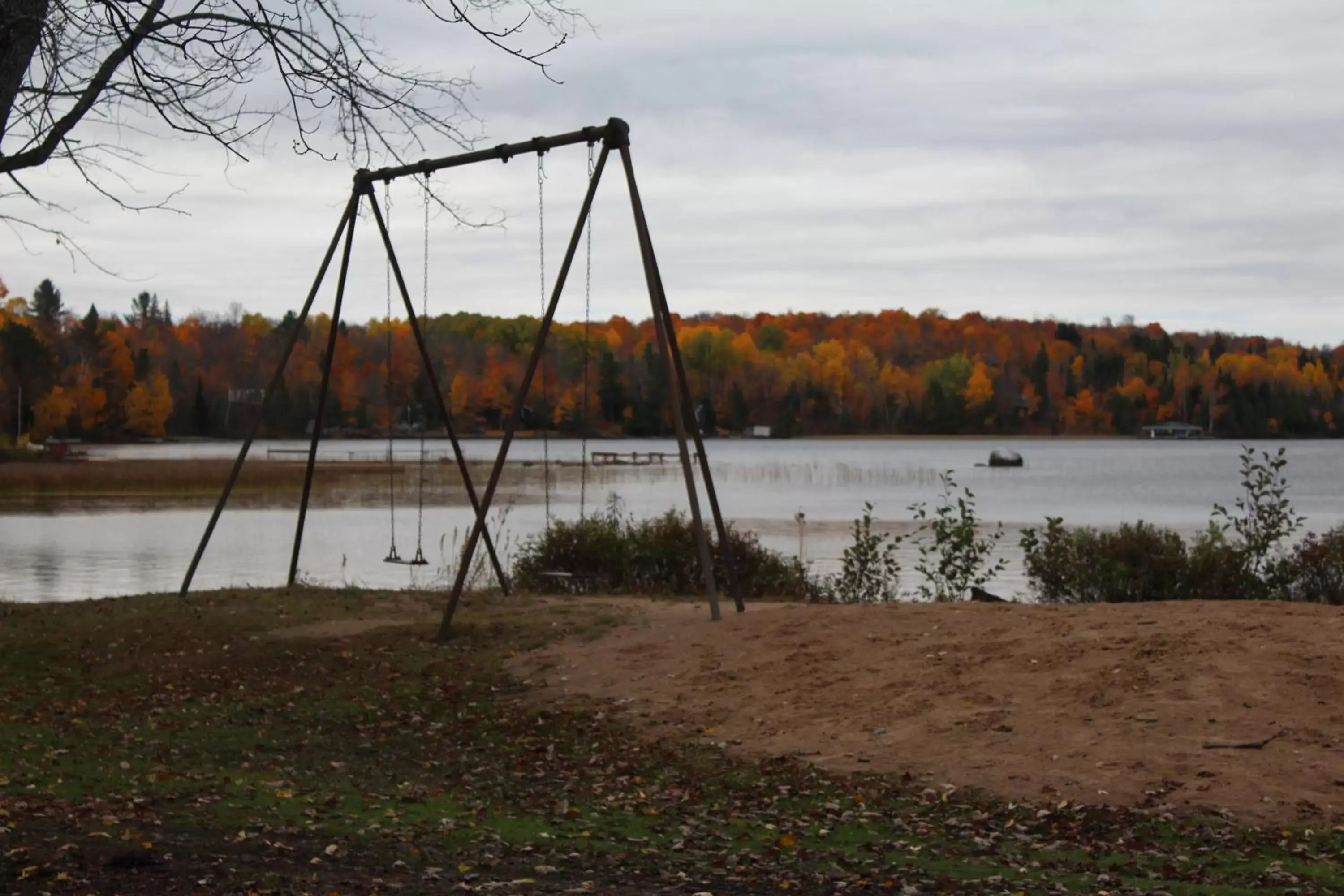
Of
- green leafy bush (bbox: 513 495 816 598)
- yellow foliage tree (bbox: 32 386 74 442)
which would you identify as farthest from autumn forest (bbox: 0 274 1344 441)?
green leafy bush (bbox: 513 495 816 598)

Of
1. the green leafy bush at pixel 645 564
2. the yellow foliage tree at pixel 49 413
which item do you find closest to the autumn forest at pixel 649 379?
the yellow foliage tree at pixel 49 413

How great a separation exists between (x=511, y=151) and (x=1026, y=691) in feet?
21.0

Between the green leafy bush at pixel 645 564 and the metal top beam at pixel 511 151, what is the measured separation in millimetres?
4624

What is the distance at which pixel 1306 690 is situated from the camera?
9.16 meters

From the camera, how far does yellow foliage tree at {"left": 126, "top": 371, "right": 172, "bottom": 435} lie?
3691 inches

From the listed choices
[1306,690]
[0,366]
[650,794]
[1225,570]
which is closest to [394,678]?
[650,794]

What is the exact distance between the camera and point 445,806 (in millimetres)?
8062

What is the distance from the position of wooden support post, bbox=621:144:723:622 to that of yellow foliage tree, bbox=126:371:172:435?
86.8 m

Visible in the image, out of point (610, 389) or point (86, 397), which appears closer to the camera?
point (610, 389)

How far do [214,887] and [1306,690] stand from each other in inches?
252

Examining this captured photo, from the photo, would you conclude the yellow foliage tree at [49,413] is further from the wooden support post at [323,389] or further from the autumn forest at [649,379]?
the wooden support post at [323,389]

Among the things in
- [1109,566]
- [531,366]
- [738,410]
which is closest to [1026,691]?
[531,366]

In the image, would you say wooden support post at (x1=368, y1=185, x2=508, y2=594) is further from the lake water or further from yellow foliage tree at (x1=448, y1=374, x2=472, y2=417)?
yellow foliage tree at (x1=448, y1=374, x2=472, y2=417)

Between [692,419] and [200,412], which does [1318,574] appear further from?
[200,412]
